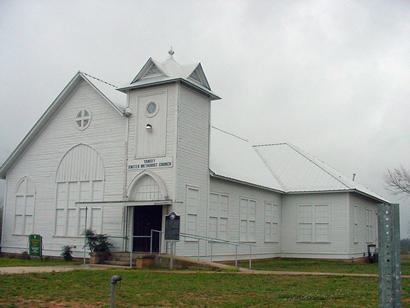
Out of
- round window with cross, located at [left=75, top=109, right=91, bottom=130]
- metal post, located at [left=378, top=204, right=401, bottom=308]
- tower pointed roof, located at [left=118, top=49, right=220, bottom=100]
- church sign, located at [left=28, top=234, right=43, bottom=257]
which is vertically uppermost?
tower pointed roof, located at [left=118, top=49, right=220, bottom=100]

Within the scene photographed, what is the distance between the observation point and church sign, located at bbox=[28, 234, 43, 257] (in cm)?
2834

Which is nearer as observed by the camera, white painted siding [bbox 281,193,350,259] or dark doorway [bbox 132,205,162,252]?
dark doorway [bbox 132,205,162,252]

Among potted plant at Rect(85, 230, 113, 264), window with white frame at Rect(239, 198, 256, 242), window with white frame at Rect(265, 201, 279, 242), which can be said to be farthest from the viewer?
window with white frame at Rect(265, 201, 279, 242)

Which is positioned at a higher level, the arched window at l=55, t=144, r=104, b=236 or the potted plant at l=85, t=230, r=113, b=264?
the arched window at l=55, t=144, r=104, b=236

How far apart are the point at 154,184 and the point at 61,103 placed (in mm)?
7610

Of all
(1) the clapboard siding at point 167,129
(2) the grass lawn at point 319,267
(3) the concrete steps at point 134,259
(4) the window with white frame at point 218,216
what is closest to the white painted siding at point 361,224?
(2) the grass lawn at point 319,267

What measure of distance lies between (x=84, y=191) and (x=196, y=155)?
19.5 feet

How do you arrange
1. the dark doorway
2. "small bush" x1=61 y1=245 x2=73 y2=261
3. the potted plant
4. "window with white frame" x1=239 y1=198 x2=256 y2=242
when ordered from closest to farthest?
the potted plant → the dark doorway → "small bush" x1=61 y1=245 x2=73 y2=261 → "window with white frame" x1=239 y1=198 x2=256 y2=242

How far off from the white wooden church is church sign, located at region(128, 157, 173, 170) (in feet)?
0.15

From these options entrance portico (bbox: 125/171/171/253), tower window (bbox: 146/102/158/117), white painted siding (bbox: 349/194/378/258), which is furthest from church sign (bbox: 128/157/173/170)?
white painted siding (bbox: 349/194/378/258)

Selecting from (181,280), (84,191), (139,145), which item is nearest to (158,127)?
(139,145)

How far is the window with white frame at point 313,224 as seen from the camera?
3441 centimetres

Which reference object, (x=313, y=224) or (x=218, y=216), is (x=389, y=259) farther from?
(x=313, y=224)

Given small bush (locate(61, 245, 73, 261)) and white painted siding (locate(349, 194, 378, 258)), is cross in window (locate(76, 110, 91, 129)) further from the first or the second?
white painted siding (locate(349, 194, 378, 258))
